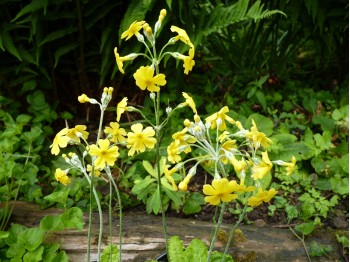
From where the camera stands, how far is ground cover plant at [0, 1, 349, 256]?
2842 millimetres

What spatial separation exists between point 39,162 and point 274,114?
1669 mm

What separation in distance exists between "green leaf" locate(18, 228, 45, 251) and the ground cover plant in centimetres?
18

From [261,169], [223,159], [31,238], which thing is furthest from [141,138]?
[31,238]

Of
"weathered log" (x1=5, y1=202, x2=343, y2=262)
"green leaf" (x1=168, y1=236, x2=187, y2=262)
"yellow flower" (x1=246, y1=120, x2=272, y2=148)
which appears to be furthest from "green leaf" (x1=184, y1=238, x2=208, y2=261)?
"yellow flower" (x1=246, y1=120, x2=272, y2=148)

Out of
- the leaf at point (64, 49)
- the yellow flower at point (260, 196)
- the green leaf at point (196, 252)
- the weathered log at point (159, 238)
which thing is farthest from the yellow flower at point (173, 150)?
the leaf at point (64, 49)

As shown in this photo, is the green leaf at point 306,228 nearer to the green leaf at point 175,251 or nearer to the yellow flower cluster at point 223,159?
the green leaf at point 175,251

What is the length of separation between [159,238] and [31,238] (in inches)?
24.7

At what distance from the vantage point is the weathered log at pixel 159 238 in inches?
99.2

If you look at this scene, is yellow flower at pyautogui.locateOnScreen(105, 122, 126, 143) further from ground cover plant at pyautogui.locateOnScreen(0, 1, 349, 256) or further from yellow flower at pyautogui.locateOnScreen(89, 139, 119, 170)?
ground cover plant at pyautogui.locateOnScreen(0, 1, 349, 256)

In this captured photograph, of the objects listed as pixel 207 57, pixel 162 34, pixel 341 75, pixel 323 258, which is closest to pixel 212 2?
pixel 207 57

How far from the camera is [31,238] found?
7.73 ft

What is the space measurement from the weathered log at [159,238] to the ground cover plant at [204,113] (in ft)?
0.22

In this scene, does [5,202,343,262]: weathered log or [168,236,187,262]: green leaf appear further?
[5,202,343,262]: weathered log

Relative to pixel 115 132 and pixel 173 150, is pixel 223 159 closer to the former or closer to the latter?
pixel 173 150
